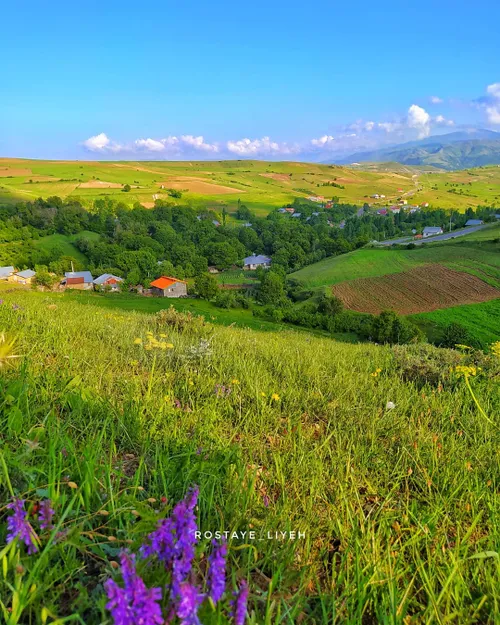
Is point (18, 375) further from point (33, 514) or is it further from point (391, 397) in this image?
point (391, 397)

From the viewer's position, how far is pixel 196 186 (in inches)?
6442

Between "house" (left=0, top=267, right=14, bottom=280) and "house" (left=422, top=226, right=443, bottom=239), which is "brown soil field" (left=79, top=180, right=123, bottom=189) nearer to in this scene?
"house" (left=0, top=267, right=14, bottom=280)

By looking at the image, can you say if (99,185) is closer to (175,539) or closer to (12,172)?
(12,172)

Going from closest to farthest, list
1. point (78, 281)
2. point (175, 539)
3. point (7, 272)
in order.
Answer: point (175, 539) → point (7, 272) → point (78, 281)

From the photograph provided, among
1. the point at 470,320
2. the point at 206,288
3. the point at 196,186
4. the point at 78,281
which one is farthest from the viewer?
the point at 196,186

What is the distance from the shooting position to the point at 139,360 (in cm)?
453

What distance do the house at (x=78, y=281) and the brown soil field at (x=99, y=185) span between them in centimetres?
7738

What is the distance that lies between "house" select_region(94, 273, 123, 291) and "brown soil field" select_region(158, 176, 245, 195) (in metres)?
82.1

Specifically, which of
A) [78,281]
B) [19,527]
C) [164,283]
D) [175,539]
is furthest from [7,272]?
[175,539]

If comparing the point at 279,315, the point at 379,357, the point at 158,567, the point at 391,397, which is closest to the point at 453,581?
the point at 158,567

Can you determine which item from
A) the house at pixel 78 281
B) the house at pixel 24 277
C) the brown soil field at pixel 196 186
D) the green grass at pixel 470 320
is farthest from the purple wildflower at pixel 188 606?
the brown soil field at pixel 196 186

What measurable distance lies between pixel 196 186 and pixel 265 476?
563 ft

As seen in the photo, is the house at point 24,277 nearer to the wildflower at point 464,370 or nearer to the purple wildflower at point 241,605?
the wildflower at point 464,370

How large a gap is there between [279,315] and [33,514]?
181ft
